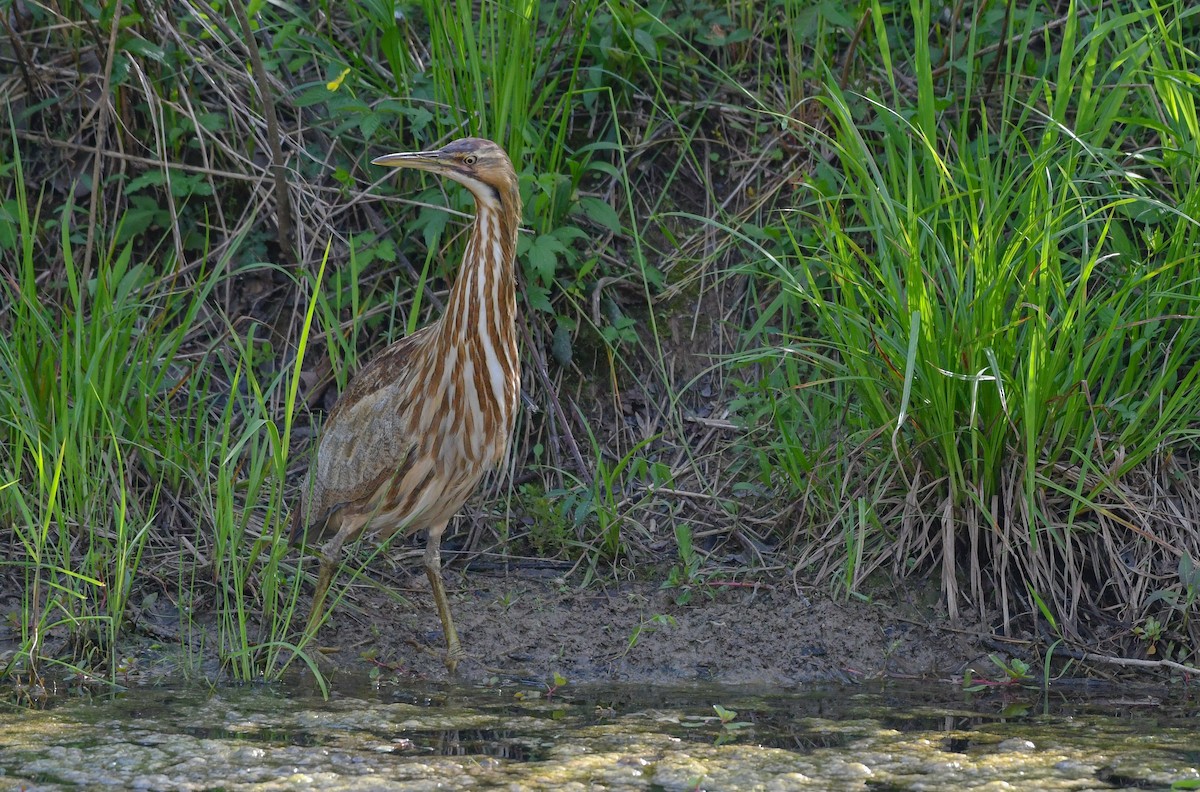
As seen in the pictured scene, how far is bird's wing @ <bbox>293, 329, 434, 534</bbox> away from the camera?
13.3ft

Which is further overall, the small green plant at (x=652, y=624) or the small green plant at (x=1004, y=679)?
the small green plant at (x=652, y=624)

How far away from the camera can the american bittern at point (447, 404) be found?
396 centimetres

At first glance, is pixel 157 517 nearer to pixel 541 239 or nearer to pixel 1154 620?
pixel 541 239

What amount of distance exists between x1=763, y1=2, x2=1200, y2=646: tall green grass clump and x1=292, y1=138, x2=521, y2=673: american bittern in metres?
0.83

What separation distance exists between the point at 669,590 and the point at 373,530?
0.89m

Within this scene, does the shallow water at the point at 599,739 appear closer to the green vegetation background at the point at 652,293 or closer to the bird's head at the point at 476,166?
the green vegetation background at the point at 652,293

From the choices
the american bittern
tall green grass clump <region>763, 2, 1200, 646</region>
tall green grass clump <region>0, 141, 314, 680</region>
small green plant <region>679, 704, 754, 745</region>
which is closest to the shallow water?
small green plant <region>679, 704, 754, 745</region>

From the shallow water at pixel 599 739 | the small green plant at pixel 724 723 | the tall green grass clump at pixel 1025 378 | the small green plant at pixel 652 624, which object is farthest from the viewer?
the small green plant at pixel 652 624

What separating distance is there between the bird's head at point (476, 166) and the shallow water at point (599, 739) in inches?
52.7

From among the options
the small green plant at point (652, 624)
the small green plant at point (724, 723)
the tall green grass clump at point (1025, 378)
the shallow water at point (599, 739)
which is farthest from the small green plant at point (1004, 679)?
the small green plant at point (652, 624)

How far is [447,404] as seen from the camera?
3.98 metres

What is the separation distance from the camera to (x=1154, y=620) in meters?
3.72

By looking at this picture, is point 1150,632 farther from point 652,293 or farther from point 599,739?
point 652,293

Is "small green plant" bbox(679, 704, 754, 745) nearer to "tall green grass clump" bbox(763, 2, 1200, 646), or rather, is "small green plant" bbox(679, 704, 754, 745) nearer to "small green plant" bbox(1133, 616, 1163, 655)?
"tall green grass clump" bbox(763, 2, 1200, 646)
